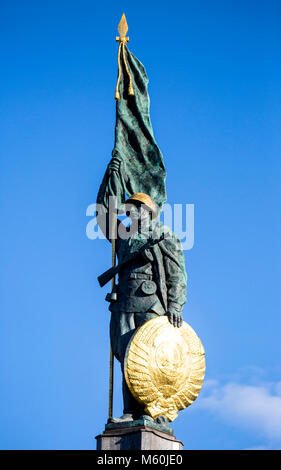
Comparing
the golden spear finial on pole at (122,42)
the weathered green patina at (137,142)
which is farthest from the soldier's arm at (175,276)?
the golden spear finial on pole at (122,42)

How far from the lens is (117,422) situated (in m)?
15.3

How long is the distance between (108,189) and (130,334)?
3093mm

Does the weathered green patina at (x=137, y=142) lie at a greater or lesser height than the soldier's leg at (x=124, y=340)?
greater

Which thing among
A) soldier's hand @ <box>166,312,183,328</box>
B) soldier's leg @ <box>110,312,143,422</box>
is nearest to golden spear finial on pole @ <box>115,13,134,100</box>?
soldier's leg @ <box>110,312,143,422</box>

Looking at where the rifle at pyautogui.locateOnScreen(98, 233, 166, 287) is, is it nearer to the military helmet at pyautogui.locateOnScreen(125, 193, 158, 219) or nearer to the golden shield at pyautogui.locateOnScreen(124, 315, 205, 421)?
the military helmet at pyautogui.locateOnScreen(125, 193, 158, 219)

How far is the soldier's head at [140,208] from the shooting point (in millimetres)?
16844

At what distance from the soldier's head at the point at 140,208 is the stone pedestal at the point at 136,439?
151 inches

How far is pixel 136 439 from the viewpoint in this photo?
14.9 meters

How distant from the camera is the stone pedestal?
14.8 meters

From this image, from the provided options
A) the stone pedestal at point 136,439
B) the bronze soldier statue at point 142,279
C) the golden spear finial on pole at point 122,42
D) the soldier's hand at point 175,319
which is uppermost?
the golden spear finial on pole at point 122,42

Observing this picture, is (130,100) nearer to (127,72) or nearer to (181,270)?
(127,72)

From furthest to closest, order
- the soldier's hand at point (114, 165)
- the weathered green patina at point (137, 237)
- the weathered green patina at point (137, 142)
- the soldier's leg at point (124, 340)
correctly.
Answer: the weathered green patina at point (137, 142), the soldier's hand at point (114, 165), the weathered green patina at point (137, 237), the soldier's leg at point (124, 340)

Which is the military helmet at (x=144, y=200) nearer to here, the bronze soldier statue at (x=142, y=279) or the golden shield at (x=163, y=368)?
the bronze soldier statue at (x=142, y=279)
